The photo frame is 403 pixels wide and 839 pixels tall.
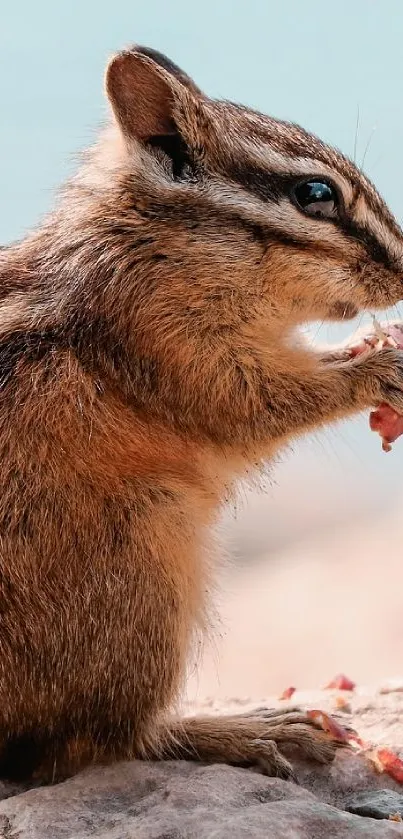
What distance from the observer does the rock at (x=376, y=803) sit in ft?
12.4

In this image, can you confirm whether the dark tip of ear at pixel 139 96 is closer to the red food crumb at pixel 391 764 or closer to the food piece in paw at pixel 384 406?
the food piece in paw at pixel 384 406

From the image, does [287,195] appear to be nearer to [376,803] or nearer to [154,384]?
[154,384]

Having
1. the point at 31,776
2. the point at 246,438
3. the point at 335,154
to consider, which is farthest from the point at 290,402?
the point at 31,776

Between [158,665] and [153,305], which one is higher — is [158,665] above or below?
below

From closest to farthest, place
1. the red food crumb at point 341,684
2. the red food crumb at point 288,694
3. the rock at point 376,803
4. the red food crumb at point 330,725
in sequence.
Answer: the rock at point 376,803 → the red food crumb at point 330,725 → the red food crumb at point 288,694 → the red food crumb at point 341,684

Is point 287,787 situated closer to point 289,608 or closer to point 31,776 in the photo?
point 31,776

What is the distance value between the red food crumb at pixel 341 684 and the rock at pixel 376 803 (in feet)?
4.86

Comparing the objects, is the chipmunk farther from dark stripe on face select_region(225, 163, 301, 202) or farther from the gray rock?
the gray rock

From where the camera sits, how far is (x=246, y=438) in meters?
4.34

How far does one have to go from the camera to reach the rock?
3779 millimetres

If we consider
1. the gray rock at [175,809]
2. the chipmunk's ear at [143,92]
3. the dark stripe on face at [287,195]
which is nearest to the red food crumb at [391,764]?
the gray rock at [175,809]

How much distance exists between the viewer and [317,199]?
4.22 meters

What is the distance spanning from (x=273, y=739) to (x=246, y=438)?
3.48ft

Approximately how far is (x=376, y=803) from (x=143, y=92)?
2499 millimetres
